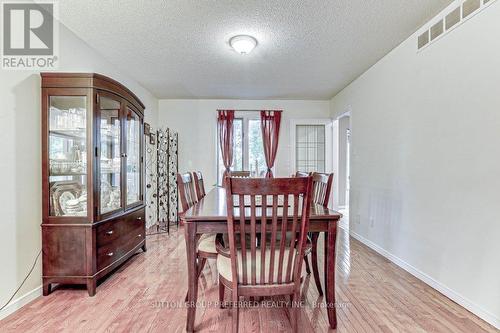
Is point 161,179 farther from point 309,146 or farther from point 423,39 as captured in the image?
point 423,39

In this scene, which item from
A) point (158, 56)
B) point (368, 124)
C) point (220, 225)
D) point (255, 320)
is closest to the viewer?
point (220, 225)

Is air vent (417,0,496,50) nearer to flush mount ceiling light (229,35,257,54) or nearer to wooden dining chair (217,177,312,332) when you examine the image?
flush mount ceiling light (229,35,257,54)

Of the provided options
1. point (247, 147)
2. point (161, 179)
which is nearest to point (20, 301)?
point (161, 179)

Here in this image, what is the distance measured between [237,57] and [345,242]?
3.03 meters

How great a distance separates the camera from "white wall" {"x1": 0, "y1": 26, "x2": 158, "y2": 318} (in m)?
2.00

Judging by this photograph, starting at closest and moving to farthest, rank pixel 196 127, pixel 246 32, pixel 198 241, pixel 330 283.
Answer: pixel 330 283 → pixel 198 241 → pixel 246 32 → pixel 196 127

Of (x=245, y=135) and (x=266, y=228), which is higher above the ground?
(x=245, y=135)

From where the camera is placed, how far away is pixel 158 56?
324 cm

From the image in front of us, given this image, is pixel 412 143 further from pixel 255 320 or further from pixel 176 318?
pixel 176 318

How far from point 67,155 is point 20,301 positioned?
1.23 m

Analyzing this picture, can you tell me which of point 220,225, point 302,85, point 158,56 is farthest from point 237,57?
point 220,225

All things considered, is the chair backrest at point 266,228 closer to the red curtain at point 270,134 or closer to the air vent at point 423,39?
the air vent at point 423,39

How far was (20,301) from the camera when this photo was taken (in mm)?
2072

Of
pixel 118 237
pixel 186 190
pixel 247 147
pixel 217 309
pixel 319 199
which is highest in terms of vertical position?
pixel 247 147
